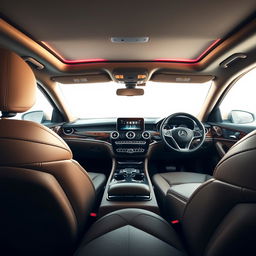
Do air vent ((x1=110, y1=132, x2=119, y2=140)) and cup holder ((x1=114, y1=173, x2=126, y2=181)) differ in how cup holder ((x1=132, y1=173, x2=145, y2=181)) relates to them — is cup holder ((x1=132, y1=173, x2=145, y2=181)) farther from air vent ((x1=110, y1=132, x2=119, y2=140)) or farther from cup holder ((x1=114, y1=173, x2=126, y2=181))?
air vent ((x1=110, y1=132, x2=119, y2=140))

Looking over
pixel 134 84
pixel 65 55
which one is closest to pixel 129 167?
pixel 134 84

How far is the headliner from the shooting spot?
195 cm

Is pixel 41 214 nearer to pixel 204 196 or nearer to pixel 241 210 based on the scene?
pixel 204 196

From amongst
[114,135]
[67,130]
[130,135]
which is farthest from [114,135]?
[67,130]

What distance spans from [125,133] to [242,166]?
2.45 meters

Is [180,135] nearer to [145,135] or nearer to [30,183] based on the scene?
[145,135]

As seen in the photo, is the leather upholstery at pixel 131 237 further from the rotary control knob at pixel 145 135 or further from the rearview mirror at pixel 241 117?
the rearview mirror at pixel 241 117

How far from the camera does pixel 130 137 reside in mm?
3293

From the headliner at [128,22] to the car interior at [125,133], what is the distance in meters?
0.01

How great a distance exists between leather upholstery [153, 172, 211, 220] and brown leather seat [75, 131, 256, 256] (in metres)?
0.33

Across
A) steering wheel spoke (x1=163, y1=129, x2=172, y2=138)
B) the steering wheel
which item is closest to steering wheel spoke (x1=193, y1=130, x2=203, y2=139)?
the steering wheel

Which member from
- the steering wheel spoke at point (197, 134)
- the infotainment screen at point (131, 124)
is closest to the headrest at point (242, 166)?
the steering wheel spoke at point (197, 134)

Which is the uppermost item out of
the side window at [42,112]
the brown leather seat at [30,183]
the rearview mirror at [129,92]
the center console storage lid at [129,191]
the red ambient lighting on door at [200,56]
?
the red ambient lighting on door at [200,56]

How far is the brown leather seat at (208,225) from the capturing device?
→ 886 mm
